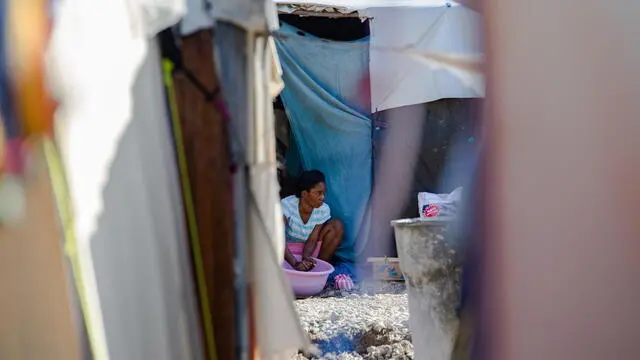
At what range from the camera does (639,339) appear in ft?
4.33

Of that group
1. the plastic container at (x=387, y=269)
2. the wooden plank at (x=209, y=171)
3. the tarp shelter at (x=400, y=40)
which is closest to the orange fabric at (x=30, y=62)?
the wooden plank at (x=209, y=171)

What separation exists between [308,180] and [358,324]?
3.65 ft

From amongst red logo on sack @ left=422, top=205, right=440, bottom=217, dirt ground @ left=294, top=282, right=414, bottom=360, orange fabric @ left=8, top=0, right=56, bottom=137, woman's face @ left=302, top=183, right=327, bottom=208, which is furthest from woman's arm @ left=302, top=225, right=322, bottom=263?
orange fabric @ left=8, top=0, right=56, bottom=137

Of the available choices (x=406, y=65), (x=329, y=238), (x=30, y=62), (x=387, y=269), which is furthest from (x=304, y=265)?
(x=30, y=62)

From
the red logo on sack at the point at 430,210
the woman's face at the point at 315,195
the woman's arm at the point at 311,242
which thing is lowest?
the woman's arm at the point at 311,242

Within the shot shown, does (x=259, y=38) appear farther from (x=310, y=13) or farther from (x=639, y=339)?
(x=310, y=13)

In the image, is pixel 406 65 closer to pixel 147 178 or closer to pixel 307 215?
pixel 307 215

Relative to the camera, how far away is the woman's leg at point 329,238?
3598 mm

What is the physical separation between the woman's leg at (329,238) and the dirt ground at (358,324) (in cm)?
36

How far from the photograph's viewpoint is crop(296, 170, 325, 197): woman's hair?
350 cm

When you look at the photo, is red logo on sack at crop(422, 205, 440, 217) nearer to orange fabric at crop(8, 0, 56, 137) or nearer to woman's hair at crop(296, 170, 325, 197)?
woman's hair at crop(296, 170, 325, 197)

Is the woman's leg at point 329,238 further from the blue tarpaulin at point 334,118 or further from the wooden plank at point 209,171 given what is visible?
the wooden plank at point 209,171

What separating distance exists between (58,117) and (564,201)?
1.06 meters

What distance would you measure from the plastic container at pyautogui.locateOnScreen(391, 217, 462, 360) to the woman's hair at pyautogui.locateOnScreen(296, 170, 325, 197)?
1.86 metres
